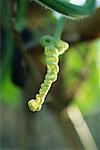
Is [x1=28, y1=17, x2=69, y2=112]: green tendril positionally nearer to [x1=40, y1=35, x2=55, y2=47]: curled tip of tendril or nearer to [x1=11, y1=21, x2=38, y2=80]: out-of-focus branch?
[x1=40, y1=35, x2=55, y2=47]: curled tip of tendril

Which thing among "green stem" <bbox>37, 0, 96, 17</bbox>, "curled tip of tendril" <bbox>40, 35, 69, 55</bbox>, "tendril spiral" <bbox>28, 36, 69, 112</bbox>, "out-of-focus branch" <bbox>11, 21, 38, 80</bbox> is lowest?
"tendril spiral" <bbox>28, 36, 69, 112</bbox>

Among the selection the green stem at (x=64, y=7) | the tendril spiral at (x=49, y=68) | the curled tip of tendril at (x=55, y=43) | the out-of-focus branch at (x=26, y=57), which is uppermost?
the out-of-focus branch at (x=26, y=57)

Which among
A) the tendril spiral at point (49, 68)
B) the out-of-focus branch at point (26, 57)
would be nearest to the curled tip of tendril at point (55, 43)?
the tendril spiral at point (49, 68)

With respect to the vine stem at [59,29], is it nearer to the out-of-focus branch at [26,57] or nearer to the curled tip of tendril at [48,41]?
the curled tip of tendril at [48,41]

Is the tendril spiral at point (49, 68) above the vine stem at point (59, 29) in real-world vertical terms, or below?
below

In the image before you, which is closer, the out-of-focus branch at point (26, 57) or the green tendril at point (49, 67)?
the green tendril at point (49, 67)

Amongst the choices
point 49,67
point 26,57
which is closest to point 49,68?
point 49,67

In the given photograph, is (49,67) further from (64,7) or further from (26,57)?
(26,57)

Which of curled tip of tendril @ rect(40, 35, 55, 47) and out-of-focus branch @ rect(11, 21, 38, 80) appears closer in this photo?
curled tip of tendril @ rect(40, 35, 55, 47)

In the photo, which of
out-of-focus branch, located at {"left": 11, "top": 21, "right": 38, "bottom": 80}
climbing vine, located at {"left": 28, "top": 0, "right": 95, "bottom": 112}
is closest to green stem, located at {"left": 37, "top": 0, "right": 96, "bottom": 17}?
climbing vine, located at {"left": 28, "top": 0, "right": 95, "bottom": 112}
